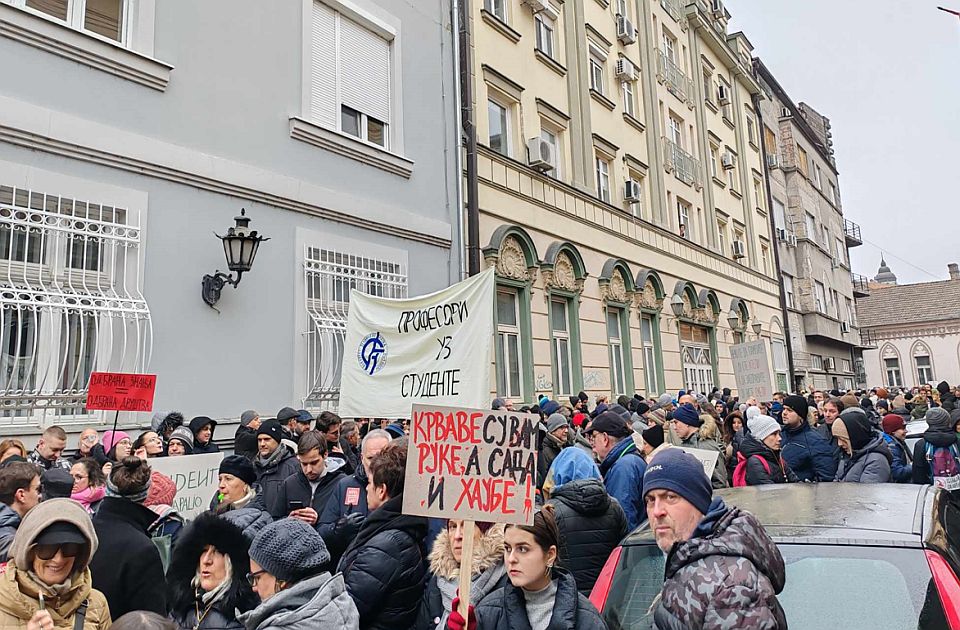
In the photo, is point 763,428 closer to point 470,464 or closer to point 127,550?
point 470,464

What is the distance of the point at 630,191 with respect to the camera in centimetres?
1762

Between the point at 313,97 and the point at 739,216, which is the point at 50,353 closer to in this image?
the point at 313,97

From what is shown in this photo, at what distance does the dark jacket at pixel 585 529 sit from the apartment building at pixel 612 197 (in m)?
8.12

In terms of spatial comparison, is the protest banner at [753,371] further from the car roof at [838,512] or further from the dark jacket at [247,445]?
the dark jacket at [247,445]

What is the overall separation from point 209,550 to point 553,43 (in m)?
15.0

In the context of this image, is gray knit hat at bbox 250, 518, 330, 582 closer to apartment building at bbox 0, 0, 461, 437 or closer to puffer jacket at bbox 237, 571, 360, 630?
puffer jacket at bbox 237, 571, 360, 630

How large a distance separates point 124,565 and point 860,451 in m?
5.84

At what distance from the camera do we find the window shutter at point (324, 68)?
378 inches

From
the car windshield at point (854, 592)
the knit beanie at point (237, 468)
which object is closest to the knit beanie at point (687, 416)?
the car windshield at point (854, 592)

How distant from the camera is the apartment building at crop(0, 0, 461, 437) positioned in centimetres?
656

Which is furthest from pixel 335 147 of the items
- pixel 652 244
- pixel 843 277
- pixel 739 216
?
pixel 843 277

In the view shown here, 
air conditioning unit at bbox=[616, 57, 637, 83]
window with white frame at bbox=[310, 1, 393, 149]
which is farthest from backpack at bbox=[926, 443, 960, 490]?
air conditioning unit at bbox=[616, 57, 637, 83]

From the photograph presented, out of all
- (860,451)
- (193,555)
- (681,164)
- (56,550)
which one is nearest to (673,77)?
(681,164)

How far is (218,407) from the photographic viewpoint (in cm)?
781
